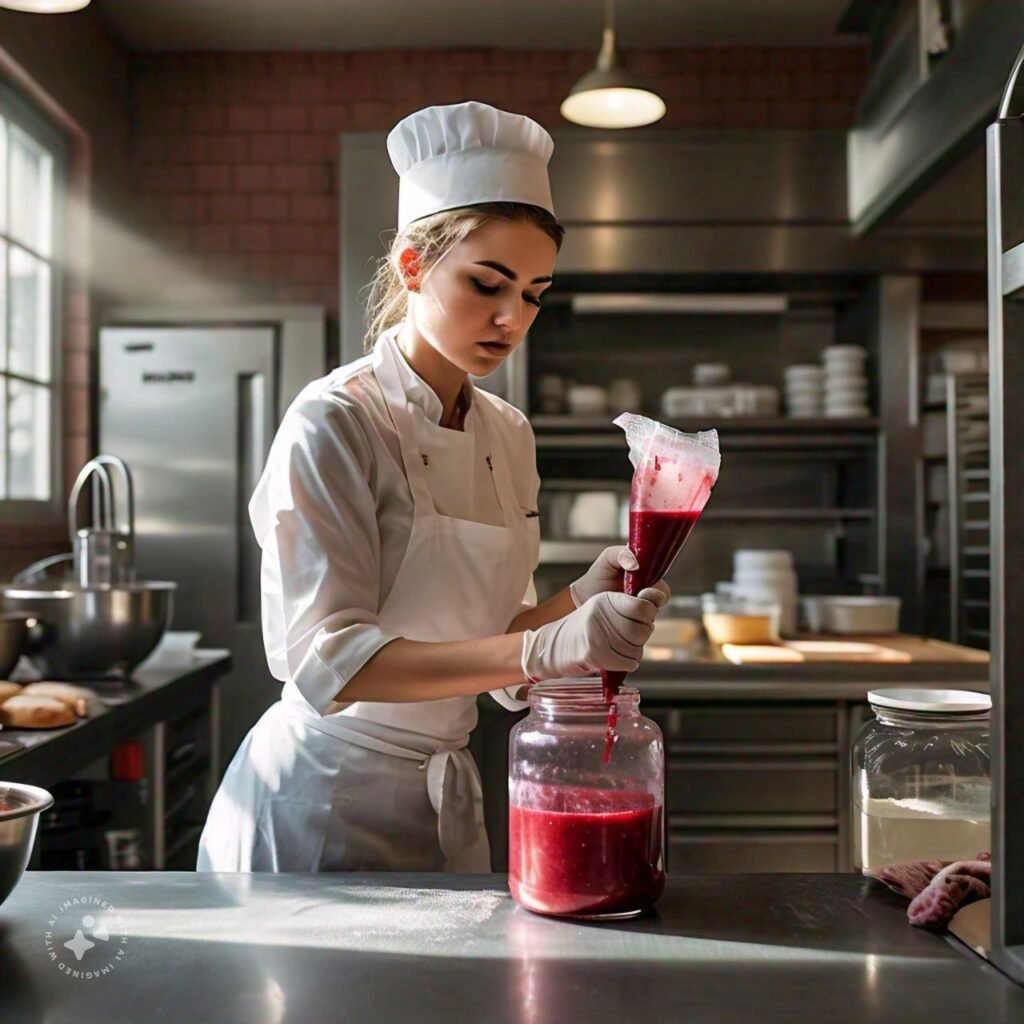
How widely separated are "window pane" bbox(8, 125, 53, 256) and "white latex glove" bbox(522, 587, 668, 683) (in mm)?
3538

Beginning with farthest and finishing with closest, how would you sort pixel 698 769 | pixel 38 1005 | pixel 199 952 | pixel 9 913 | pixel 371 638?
pixel 698 769 < pixel 371 638 < pixel 9 913 < pixel 199 952 < pixel 38 1005

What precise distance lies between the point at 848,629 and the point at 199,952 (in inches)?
138

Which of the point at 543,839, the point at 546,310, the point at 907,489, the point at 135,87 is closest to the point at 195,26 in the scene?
the point at 135,87

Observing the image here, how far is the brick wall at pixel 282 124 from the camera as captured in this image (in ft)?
16.2

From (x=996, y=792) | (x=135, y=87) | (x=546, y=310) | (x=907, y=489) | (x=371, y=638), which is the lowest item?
(x=996, y=792)

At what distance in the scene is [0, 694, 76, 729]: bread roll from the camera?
2.35 meters

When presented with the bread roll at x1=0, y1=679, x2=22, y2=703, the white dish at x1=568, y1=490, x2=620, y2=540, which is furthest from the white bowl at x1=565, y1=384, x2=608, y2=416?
the bread roll at x1=0, y1=679, x2=22, y2=703

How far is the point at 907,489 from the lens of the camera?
4324mm

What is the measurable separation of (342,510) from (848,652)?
2568 mm

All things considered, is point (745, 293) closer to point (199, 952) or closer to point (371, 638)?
point (371, 638)

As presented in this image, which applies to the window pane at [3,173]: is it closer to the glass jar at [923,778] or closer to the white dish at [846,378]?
the white dish at [846,378]

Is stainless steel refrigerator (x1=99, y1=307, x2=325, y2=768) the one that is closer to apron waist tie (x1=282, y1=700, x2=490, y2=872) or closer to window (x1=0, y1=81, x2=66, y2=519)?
window (x1=0, y1=81, x2=66, y2=519)

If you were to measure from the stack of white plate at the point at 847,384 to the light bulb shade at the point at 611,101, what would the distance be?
127 cm

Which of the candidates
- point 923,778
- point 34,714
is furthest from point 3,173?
point 923,778
